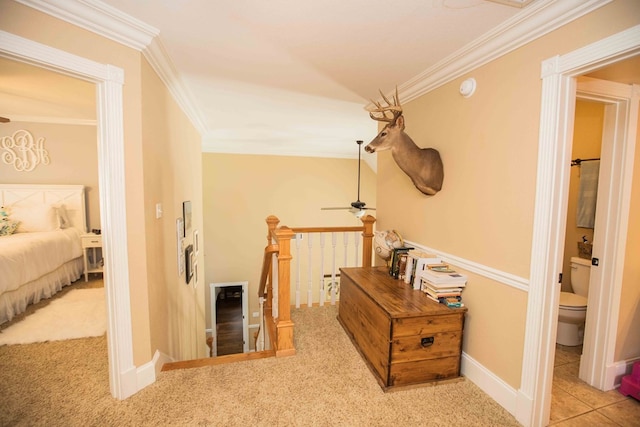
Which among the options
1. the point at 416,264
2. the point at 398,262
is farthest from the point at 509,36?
the point at 398,262

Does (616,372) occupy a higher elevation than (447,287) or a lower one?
lower

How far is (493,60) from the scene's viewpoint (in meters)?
1.82

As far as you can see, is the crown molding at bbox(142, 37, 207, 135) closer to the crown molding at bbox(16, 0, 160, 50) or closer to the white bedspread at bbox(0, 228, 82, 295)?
the crown molding at bbox(16, 0, 160, 50)

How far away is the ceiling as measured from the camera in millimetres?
1515

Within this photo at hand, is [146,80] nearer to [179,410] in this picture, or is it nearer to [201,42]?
[201,42]

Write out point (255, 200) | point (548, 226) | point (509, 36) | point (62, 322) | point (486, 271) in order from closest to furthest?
point (548, 226) < point (509, 36) < point (486, 271) < point (62, 322) < point (255, 200)

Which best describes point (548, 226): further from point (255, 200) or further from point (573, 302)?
point (255, 200)

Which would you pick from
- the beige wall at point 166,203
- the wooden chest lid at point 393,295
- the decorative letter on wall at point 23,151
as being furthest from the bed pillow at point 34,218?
the wooden chest lid at point 393,295

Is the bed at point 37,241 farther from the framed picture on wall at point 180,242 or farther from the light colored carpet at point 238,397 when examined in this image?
the framed picture on wall at point 180,242

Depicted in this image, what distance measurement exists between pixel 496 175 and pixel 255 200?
4890 mm

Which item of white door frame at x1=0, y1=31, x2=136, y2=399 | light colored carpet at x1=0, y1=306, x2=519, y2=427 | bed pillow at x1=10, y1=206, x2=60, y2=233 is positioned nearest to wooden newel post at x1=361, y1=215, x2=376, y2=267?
light colored carpet at x1=0, y1=306, x2=519, y2=427

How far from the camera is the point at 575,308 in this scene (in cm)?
237

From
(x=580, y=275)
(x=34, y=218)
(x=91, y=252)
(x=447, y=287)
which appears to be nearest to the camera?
(x=447, y=287)

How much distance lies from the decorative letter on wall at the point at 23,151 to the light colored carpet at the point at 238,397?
10.1ft
